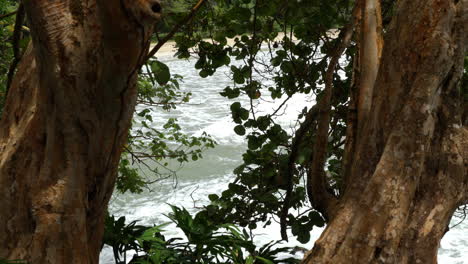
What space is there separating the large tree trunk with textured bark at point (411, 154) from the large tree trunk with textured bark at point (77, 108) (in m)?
0.67

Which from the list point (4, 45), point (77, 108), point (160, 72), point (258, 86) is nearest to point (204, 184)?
point (4, 45)

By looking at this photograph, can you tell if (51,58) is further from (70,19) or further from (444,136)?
(444,136)

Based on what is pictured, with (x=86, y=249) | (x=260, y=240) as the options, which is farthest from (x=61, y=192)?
(x=260, y=240)

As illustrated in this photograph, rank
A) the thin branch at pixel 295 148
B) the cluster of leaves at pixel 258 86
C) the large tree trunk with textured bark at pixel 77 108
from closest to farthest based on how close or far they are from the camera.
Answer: the large tree trunk with textured bark at pixel 77 108
the thin branch at pixel 295 148
the cluster of leaves at pixel 258 86

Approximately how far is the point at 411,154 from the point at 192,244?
4.19 ft

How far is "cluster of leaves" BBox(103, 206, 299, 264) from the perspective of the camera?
2574 millimetres

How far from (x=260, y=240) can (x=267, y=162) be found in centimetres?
313

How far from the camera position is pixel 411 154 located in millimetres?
1699

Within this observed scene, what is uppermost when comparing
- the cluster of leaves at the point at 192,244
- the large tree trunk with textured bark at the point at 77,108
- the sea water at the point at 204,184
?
the large tree trunk with textured bark at the point at 77,108

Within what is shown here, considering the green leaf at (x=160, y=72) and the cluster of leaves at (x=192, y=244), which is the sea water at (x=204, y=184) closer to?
the cluster of leaves at (x=192, y=244)

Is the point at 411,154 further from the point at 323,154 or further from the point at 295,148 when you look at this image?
the point at 295,148

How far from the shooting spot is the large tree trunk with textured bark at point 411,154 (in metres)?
1.70

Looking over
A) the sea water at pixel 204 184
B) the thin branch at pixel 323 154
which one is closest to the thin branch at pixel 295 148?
the thin branch at pixel 323 154

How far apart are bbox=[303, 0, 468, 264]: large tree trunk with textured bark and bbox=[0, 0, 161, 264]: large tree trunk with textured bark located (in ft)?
2.19
